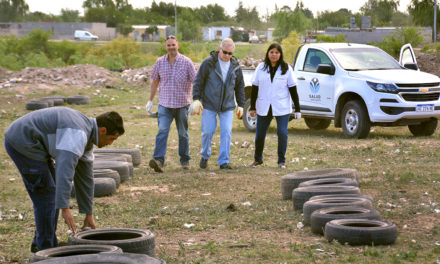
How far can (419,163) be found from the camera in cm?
1162

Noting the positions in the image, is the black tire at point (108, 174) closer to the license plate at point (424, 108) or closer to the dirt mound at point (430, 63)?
the license plate at point (424, 108)

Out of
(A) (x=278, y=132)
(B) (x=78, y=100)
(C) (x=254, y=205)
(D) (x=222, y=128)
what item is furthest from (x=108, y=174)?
(B) (x=78, y=100)

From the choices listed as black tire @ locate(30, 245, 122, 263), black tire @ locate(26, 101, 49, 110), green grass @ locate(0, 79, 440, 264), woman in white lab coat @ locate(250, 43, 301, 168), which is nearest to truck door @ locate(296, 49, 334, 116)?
green grass @ locate(0, 79, 440, 264)

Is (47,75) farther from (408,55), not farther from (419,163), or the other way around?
(419,163)

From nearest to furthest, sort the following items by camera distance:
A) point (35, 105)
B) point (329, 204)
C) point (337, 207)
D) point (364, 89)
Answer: point (337, 207), point (329, 204), point (364, 89), point (35, 105)

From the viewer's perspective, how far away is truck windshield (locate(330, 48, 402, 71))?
15.5 metres

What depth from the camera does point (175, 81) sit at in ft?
37.4

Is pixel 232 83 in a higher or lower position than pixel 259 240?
higher

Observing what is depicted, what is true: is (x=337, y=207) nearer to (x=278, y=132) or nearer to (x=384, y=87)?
(x=278, y=132)

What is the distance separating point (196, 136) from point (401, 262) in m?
11.3

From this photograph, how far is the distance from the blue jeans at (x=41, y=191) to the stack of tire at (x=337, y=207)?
8.27 ft

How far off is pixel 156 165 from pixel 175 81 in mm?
1366

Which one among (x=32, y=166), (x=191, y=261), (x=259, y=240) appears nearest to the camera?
(x=32, y=166)

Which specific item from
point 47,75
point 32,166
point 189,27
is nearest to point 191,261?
point 32,166
